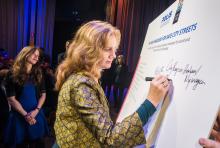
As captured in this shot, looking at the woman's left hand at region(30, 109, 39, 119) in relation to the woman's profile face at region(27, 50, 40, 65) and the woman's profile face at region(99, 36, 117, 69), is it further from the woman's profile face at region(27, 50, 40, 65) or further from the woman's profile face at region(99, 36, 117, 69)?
the woman's profile face at region(99, 36, 117, 69)

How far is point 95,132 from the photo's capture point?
1203 mm

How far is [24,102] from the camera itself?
3.20 meters

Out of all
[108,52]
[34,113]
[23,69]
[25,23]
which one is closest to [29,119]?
[34,113]

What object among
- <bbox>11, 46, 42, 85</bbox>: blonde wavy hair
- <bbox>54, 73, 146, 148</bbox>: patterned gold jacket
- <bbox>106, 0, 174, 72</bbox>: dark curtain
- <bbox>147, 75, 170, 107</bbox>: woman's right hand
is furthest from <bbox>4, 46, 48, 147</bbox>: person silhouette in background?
Answer: <bbox>106, 0, 174, 72</bbox>: dark curtain

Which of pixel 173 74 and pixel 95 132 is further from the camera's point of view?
pixel 173 74

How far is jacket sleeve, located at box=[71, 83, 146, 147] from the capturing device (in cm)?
117

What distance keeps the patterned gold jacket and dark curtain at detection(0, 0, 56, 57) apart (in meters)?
8.46

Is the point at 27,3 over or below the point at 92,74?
over

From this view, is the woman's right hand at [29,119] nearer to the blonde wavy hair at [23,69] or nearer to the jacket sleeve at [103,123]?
the blonde wavy hair at [23,69]

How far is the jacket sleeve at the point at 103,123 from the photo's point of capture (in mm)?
1173

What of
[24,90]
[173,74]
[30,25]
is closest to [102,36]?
[173,74]

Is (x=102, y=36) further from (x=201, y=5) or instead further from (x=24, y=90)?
(x=24, y=90)

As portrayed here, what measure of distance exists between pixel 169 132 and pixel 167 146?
57mm

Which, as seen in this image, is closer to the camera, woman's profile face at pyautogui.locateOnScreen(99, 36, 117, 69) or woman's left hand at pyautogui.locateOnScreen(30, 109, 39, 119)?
woman's profile face at pyautogui.locateOnScreen(99, 36, 117, 69)
